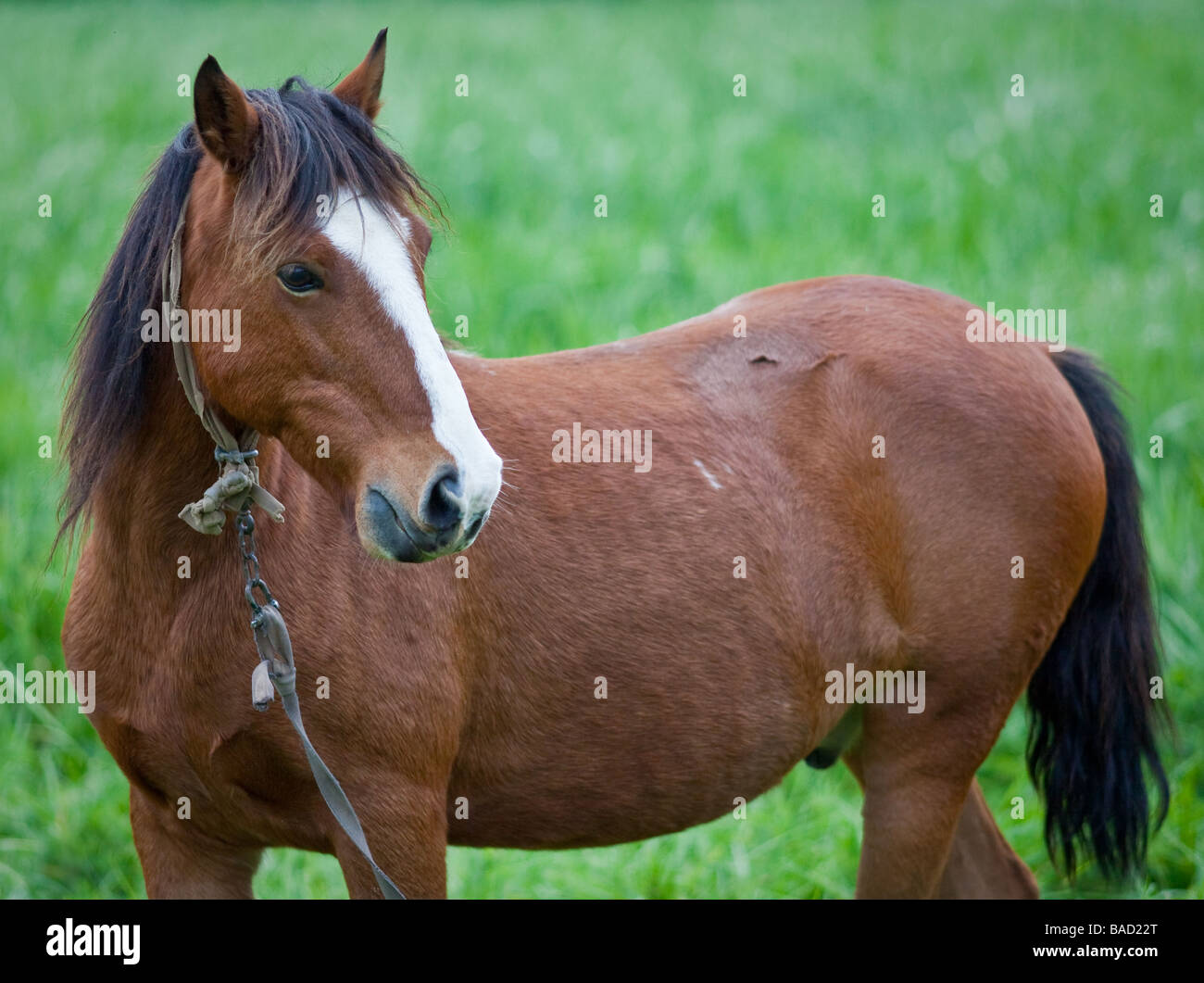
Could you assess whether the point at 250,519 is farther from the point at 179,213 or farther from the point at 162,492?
the point at 179,213

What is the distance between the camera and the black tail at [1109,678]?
3670mm

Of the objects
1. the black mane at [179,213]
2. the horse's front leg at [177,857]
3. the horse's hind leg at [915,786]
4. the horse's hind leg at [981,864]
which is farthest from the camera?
the horse's hind leg at [981,864]

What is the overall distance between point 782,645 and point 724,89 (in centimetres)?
1069

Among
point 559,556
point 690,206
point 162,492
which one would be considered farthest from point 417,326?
point 690,206

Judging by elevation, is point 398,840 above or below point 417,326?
below

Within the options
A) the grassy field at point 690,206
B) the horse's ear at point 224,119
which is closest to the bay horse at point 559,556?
the horse's ear at point 224,119

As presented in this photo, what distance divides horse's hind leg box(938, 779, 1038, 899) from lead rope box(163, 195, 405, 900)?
6.85 feet

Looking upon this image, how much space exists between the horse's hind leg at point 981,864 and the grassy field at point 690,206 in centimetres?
69

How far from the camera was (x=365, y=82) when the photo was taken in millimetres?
2588

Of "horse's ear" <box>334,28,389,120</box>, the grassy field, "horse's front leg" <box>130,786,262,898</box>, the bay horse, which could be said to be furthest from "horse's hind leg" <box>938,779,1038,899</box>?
"horse's ear" <box>334,28,389,120</box>

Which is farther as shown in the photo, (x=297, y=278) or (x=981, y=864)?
(x=981, y=864)

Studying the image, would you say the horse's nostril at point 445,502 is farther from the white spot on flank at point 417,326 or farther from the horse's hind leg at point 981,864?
the horse's hind leg at point 981,864

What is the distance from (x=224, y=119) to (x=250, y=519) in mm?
831

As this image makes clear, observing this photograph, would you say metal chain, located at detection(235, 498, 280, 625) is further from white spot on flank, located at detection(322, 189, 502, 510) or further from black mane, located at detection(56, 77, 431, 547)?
white spot on flank, located at detection(322, 189, 502, 510)
